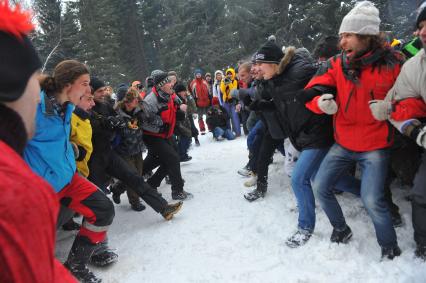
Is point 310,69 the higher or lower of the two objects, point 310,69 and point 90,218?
the higher

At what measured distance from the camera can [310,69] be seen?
3990 millimetres

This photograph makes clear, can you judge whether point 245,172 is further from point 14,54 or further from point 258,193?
point 14,54

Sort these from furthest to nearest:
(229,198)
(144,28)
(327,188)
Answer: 1. (144,28)
2. (229,198)
3. (327,188)

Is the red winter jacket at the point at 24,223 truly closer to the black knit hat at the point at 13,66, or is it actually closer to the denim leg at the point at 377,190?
the black knit hat at the point at 13,66

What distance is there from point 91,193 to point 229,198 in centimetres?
252

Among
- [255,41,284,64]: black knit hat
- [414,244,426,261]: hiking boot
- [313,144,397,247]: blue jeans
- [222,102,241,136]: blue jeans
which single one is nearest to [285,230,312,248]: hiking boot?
[313,144,397,247]: blue jeans

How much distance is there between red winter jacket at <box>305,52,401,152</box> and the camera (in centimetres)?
308

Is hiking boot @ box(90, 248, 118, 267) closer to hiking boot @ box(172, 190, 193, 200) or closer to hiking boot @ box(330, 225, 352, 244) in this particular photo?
hiking boot @ box(172, 190, 193, 200)

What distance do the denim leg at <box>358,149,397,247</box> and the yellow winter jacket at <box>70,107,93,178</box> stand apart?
112 inches

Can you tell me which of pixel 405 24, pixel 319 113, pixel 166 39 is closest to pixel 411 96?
pixel 319 113

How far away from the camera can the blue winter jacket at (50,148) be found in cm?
305

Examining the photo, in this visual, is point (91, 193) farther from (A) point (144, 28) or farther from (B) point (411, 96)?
(A) point (144, 28)

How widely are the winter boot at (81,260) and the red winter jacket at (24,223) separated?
306 cm

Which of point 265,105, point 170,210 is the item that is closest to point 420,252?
point 265,105
